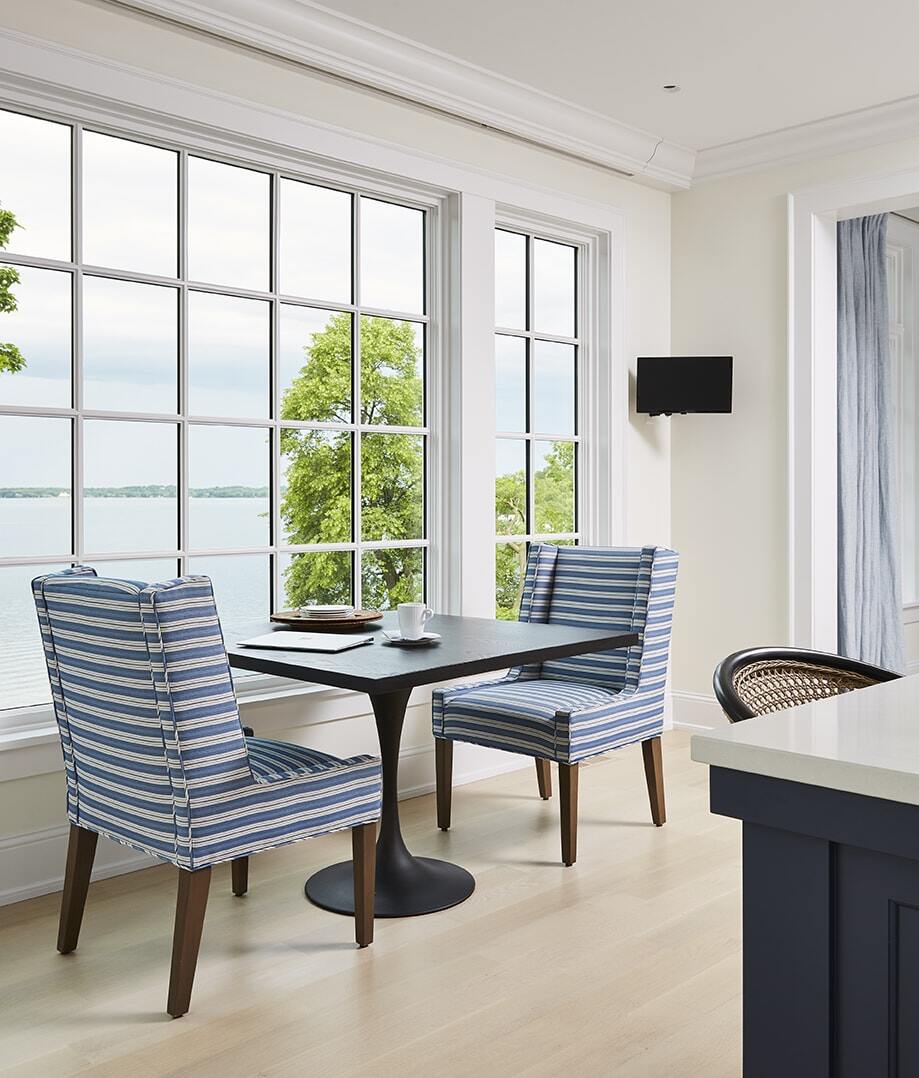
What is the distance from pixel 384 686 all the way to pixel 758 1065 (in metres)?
1.35

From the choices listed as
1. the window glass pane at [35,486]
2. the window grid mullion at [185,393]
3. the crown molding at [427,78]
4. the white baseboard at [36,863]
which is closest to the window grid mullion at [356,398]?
the window grid mullion at [185,393]

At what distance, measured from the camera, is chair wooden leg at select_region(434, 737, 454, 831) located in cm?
355

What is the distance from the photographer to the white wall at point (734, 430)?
4.75 meters

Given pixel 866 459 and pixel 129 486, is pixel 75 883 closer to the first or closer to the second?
pixel 129 486

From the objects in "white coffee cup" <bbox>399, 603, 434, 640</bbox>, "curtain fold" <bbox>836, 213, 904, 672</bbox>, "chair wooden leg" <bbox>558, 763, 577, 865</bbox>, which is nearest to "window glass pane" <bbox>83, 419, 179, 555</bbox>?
"white coffee cup" <bbox>399, 603, 434, 640</bbox>

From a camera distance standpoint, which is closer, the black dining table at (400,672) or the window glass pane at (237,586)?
the black dining table at (400,672)

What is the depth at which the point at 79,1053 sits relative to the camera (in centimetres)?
213

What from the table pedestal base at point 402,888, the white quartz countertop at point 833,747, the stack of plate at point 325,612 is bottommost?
the table pedestal base at point 402,888

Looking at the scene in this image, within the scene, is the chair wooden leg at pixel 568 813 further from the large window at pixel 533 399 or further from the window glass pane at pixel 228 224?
the window glass pane at pixel 228 224

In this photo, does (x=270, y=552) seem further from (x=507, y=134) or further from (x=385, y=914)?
(x=507, y=134)

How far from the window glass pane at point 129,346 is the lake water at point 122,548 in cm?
32

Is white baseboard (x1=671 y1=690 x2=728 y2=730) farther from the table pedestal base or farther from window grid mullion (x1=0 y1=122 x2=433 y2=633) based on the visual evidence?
the table pedestal base

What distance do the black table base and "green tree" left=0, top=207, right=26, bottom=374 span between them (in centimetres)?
142

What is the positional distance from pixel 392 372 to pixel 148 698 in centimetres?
212
